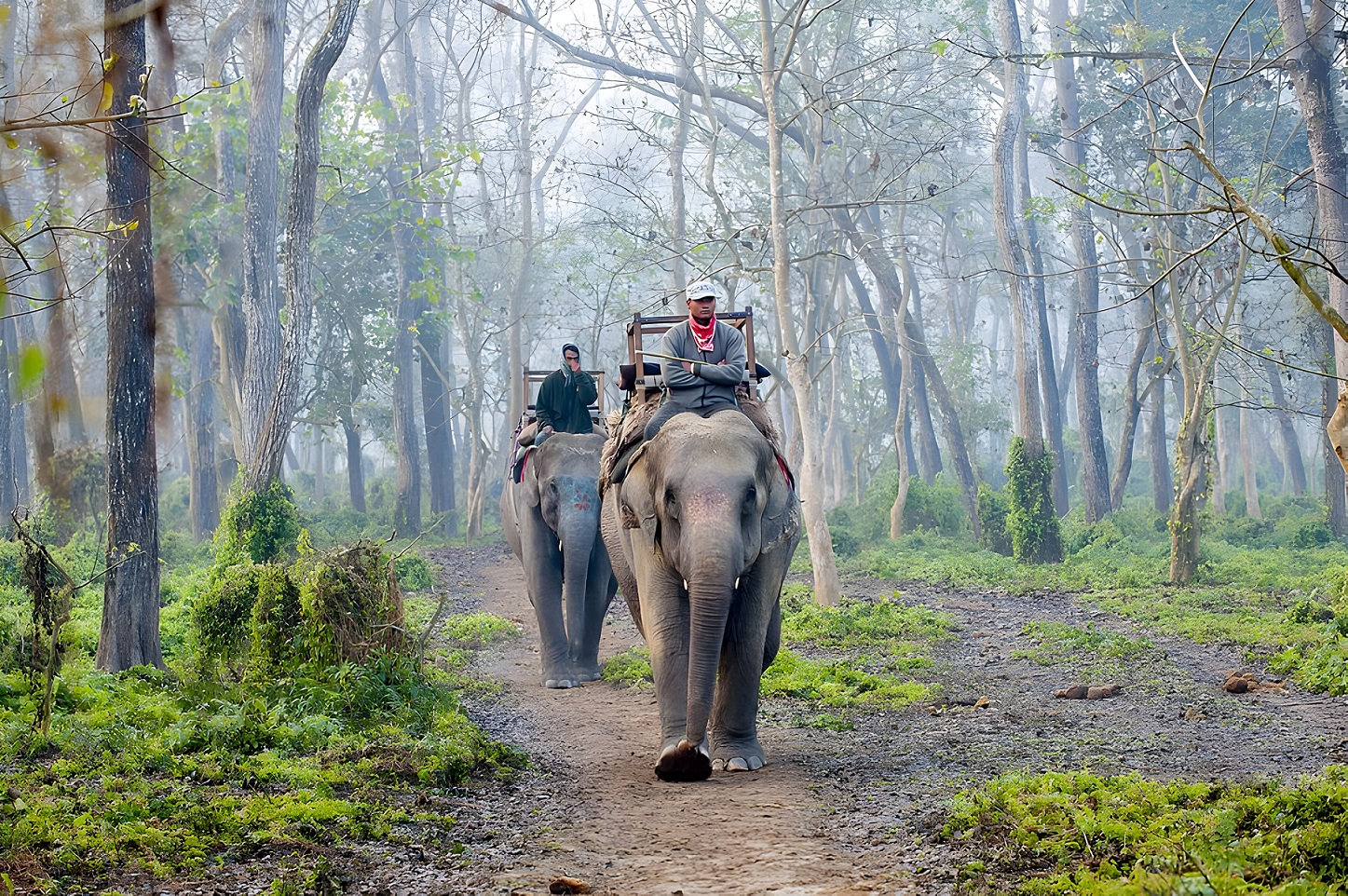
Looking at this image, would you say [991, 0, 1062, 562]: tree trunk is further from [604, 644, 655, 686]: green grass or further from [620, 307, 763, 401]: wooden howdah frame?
[620, 307, 763, 401]: wooden howdah frame

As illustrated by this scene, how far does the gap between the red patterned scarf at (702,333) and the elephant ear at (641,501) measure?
949 millimetres

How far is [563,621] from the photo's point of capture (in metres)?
13.0

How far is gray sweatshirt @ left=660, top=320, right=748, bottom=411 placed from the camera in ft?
28.7

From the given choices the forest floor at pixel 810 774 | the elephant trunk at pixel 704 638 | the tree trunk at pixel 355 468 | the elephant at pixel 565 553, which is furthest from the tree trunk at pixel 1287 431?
the elephant trunk at pixel 704 638

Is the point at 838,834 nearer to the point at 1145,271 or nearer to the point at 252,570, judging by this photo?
the point at 252,570

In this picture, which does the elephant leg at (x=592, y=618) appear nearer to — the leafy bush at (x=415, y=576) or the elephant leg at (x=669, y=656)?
the elephant leg at (x=669, y=656)

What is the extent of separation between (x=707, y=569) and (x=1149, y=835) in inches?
117

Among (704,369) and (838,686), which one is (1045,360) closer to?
(838,686)

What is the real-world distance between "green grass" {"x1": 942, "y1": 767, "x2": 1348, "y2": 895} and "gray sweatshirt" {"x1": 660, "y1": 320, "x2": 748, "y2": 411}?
131 inches

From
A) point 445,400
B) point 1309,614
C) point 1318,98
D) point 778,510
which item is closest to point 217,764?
point 778,510

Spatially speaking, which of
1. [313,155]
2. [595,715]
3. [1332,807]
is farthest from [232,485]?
[1332,807]

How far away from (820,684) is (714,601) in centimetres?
389

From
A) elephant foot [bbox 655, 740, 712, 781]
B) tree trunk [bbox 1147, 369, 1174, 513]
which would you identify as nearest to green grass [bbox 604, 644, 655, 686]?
elephant foot [bbox 655, 740, 712, 781]

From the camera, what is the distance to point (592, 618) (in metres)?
12.6
